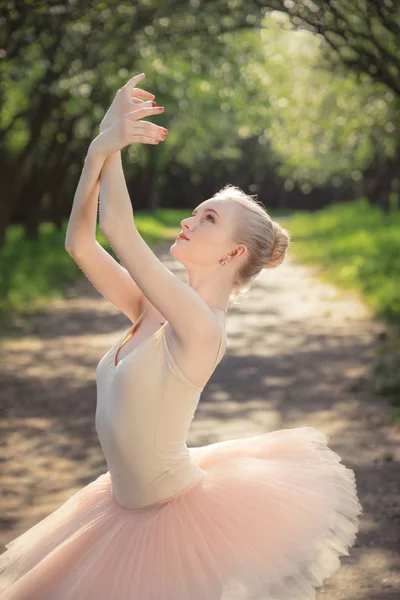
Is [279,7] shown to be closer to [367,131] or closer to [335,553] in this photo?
[335,553]

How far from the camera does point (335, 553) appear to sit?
322cm

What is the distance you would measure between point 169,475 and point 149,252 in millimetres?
738

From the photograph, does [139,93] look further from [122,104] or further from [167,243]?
[167,243]

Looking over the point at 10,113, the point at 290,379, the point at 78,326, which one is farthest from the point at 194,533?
the point at 10,113

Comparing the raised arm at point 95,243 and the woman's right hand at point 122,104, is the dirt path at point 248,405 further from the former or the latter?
the woman's right hand at point 122,104

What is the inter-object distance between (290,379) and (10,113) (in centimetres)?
1602

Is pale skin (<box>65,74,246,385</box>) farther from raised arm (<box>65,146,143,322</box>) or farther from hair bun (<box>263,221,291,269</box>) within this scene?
hair bun (<box>263,221,291,269</box>)

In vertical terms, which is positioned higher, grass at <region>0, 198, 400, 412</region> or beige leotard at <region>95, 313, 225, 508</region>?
beige leotard at <region>95, 313, 225, 508</region>

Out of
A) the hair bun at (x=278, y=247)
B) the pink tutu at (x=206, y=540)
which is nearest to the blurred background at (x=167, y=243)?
the pink tutu at (x=206, y=540)

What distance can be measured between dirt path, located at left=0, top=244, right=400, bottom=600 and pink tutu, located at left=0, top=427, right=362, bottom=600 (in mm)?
1585

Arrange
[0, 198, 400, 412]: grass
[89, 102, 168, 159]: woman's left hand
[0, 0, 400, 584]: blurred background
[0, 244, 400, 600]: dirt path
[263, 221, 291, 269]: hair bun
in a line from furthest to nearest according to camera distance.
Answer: [0, 198, 400, 412]: grass < [0, 0, 400, 584]: blurred background < [0, 244, 400, 600]: dirt path < [263, 221, 291, 269]: hair bun < [89, 102, 168, 159]: woman's left hand

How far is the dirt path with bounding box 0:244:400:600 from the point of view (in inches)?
239

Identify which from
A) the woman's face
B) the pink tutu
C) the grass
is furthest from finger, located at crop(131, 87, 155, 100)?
the grass

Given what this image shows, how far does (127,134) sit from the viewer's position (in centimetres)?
289
